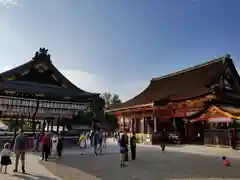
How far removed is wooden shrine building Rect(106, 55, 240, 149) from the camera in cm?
2445

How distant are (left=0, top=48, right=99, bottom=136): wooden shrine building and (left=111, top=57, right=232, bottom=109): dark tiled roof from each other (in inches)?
524

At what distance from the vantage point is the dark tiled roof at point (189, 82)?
28977 mm

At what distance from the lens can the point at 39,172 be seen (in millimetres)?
10664

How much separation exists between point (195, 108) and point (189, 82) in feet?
21.7

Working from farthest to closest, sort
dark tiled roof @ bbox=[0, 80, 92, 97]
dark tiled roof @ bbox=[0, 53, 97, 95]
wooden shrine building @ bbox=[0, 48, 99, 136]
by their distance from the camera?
dark tiled roof @ bbox=[0, 53, 97, 95] < wooden shrine building @ bbox=[0, 48, 99, 136] < dark tiled roof @ bbox=[0, 80, 92, 97]

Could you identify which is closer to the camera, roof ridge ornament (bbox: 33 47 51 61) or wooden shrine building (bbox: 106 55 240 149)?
roof ridge ornament (bbox: 33 47 51 61)

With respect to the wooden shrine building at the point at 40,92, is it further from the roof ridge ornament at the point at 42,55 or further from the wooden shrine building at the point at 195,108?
the wooden shrine building at the point at 195,108

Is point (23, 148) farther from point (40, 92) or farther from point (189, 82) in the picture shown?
point (189, 82)

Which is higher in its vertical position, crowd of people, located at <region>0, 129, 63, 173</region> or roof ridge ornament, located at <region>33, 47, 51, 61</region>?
roof ridge ornament, located at <region>33, 47, 51, 61</region>

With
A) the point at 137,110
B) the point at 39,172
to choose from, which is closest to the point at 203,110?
the point at 137,110

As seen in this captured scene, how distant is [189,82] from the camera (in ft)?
109

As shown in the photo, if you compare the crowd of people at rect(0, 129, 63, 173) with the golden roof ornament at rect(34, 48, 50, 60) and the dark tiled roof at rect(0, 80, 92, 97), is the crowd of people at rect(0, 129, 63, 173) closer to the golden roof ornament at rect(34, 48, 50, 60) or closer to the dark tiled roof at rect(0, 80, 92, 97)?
the dark tiled roof at rect(0, 80, 92, 97)

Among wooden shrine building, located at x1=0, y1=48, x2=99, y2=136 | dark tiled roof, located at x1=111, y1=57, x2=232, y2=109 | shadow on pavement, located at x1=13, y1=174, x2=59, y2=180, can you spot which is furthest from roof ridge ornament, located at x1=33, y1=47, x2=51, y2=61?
dark tiled roof, located at x1=111, y1=57, x2=232, y2=109

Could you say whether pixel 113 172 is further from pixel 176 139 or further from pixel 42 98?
pixel 176 139
